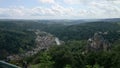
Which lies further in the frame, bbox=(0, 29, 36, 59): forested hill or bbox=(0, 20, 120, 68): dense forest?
bbox=(0, 29, 36, 59): forested hill

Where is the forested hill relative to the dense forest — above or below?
below

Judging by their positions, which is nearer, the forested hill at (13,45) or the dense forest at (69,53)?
the dense forest at (69,53)

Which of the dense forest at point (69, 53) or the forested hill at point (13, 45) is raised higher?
the dense forest at point (69, 53)

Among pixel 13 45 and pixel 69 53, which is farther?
pixel 13 45

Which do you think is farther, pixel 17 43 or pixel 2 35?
pixel 2 35

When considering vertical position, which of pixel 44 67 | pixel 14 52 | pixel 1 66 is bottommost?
pixel 14 52

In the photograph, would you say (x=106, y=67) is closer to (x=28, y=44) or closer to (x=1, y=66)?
(x=1, y=66)

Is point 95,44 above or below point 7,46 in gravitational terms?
above

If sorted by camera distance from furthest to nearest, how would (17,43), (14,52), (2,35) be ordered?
(2,35), (17,43), (14,52)

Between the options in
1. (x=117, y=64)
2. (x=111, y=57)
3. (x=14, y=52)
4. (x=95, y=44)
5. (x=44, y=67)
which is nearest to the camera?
(x=44, y=67)

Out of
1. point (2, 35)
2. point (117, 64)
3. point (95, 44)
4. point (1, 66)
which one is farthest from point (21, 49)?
point (1, 66)

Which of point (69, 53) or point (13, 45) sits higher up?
point (69, 53)
